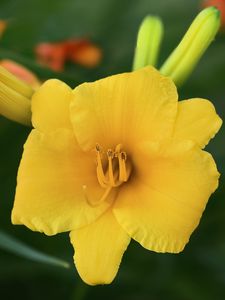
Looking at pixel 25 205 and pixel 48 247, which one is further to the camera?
pixel 48 247

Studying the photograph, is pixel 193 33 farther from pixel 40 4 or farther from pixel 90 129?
pixel 40 4

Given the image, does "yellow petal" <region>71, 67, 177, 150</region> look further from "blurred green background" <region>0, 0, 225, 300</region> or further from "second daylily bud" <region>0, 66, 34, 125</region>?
"blurred green background" <region>0, 0, 225, 300</region>

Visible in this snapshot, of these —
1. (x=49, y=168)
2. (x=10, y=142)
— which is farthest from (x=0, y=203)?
(x=49, y=168)

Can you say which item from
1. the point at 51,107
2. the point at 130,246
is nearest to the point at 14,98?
the point at 51,107

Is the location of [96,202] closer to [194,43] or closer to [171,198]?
[171,198]

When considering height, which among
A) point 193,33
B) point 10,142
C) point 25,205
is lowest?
point 10,142

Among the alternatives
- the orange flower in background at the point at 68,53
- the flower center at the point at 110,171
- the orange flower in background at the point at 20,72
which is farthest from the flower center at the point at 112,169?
the orange flower in background at the point at 68,53
